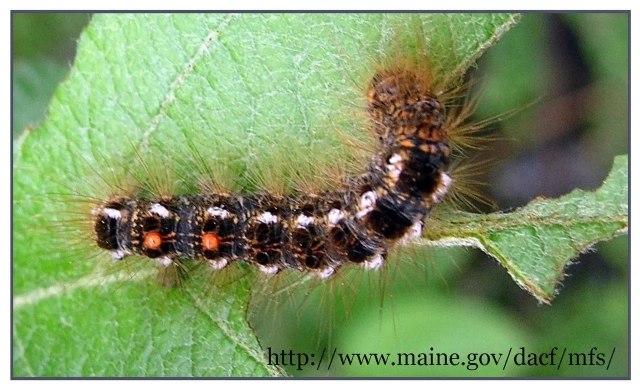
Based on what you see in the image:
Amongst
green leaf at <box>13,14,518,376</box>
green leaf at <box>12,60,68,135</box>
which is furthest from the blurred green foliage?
green leaf at <box>13,14,518,376</box>

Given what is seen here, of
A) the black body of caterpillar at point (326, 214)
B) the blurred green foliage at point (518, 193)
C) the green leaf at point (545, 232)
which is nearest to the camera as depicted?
the black body of caterpillar at point (326, 214)

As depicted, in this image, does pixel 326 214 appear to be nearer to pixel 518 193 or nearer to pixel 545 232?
pixel 545 232

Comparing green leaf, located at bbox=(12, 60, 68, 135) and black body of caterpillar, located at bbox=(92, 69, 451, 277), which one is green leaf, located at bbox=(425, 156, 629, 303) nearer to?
black body of caterpillar, located at bbox=(92, 69, 451, 277)

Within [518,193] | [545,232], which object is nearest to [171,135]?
[545,232]

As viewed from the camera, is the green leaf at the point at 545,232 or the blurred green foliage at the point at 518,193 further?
the blurred green foliage at the point at 518,193

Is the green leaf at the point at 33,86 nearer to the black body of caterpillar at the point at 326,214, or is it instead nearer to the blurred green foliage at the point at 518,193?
the blurred green foliage at the point at 518,193

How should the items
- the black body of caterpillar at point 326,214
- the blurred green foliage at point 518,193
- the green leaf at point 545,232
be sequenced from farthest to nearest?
the blurred green foliage at point 518,193 → the green leaf at point 545,232 → the black body of caterpillar at point 326,214

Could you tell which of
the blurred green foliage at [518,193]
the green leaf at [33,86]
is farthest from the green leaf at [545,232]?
the green leaf at [33,86]
